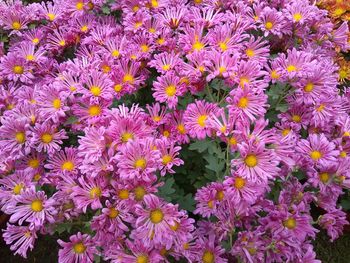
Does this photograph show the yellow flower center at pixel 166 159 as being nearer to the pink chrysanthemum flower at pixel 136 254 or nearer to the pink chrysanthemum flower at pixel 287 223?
the pink chrysanthemum flower at pixel 136 254

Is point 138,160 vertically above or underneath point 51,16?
above

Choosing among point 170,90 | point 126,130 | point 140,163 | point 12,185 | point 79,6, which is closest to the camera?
point 140,163

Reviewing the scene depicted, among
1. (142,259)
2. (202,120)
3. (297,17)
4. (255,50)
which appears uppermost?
(297,17)

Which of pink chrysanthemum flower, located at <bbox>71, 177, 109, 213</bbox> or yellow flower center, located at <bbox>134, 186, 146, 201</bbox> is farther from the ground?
yellow flower center, located at <bbox>134, 186, 146, 201</bbox>

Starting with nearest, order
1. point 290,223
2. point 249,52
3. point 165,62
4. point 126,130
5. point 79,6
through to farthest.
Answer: point 126,130
point 290,223
point 165,62
point 249,52
point 79,6

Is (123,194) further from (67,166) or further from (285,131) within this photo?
(285,131)

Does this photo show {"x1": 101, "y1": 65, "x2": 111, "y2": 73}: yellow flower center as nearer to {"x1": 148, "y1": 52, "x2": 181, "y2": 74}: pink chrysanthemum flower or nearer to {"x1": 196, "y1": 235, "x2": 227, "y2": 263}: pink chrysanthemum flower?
{"x1": 148, "y1": 52, "x2": 181, "y2": 74}: pink chrysanthemum flower

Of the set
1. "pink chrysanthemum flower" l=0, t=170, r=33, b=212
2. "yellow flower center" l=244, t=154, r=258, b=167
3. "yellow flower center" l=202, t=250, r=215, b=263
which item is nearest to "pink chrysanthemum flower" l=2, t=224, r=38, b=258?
"pink chrysanthemum flower" l=0, t=170, r=33, b=212

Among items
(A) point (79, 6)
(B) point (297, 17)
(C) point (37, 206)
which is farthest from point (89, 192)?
(B) point (297, 17)
